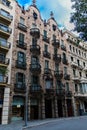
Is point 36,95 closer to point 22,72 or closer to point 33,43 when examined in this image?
point 22,72

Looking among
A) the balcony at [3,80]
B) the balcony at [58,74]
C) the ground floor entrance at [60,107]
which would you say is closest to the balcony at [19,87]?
the balcony at [3,80]

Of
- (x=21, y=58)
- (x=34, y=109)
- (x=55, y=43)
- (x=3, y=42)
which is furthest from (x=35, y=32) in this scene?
(x=34, y=109)

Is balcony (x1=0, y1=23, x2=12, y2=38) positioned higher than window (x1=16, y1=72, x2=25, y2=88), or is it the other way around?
balcony (x1=0, y1=23, x2=12, y2=38)

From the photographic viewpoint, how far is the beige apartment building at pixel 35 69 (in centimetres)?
2309

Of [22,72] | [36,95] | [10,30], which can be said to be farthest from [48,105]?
[10,30]

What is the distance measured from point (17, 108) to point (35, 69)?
7001mm

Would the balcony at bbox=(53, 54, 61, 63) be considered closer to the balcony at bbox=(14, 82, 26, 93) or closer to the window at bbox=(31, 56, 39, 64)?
the window at bbox=(31, 56, 39, 64)

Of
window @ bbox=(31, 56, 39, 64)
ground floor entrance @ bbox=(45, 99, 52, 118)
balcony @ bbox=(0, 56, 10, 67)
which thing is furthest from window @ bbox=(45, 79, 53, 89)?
balcony @ bbox=(0, 56, 10, 67)

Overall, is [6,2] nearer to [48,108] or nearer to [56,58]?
[56,58]

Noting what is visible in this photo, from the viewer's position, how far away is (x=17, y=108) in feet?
76.6

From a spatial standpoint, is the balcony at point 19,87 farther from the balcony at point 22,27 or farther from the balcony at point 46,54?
the balcony at point 22,27

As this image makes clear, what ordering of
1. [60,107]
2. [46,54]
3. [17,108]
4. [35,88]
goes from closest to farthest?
[17,108], [35,88], [60,107], [46,54]

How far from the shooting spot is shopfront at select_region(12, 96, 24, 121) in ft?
74.7

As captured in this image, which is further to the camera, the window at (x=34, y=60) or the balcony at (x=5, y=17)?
the window at (x=34, y=60)
